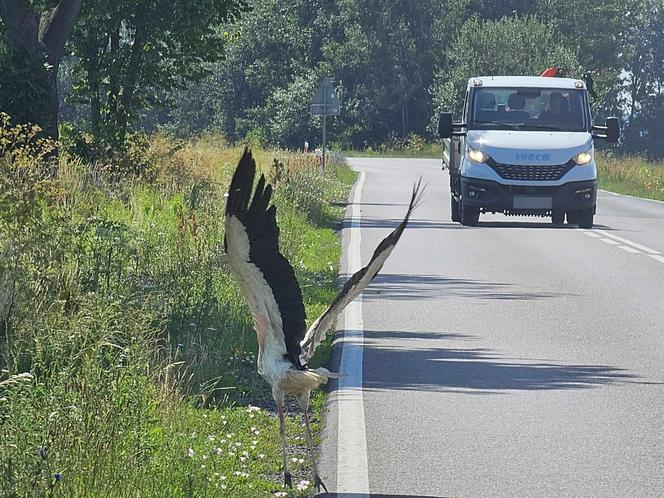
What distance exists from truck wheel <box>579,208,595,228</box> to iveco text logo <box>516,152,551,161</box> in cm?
171

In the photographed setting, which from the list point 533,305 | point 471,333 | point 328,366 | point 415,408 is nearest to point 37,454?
point 415,408

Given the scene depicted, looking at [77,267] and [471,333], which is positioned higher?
[77,267]

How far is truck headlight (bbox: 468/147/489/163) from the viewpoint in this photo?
22.3m

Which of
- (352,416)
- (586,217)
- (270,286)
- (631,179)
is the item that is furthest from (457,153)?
(631,179)

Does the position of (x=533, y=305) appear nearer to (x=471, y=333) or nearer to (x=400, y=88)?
(x=471, y=333)

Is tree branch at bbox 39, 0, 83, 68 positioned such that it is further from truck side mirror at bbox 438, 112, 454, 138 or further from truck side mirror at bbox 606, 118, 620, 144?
truck side mirror at bbox 606, 118, 620, 144

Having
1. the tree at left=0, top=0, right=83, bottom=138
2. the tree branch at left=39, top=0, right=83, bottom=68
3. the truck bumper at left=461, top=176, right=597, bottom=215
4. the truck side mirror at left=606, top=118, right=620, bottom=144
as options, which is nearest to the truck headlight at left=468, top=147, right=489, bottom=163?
the truck bumper at left=461, top=176, right=597, bottom=215

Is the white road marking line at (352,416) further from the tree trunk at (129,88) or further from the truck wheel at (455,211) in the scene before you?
the tree trunk at (129,88)

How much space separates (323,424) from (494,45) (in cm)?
7829

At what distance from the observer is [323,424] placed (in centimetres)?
884

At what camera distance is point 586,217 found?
23984 mm

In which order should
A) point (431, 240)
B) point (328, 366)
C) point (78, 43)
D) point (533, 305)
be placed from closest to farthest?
point (328, 366) < point (533, 305) < point (431, 240) < point (78, 43)

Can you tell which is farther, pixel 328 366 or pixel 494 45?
pixel 494 45

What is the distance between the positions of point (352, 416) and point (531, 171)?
13.8m
